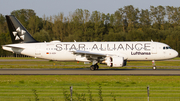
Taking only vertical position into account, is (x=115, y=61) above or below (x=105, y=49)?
below

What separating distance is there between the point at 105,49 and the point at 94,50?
1.60 m

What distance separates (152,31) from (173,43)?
13.0m

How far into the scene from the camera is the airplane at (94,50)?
3281cm

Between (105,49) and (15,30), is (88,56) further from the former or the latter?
(15,30)

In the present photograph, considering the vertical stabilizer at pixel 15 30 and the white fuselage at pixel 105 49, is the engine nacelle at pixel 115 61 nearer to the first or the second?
the white fuselage at pixel 105 49

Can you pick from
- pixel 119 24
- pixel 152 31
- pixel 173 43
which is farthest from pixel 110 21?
pixel 173 43

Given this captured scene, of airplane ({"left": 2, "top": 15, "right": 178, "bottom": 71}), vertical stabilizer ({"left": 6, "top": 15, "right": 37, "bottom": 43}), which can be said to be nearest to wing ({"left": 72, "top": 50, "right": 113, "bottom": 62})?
airplane ({"left": 2, "top": 15, "right": 178, "bottom": 71})

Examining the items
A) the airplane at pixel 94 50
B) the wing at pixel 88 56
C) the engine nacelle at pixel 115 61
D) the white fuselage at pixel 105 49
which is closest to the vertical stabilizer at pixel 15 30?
the airplane at pixel 94 50

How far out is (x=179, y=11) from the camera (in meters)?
116

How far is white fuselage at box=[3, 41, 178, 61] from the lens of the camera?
33.2 meters

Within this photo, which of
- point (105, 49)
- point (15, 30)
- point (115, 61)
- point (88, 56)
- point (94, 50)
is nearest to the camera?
point (115, 61)

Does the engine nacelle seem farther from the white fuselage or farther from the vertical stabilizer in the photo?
the vertical stabilizer

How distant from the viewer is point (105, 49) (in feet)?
111

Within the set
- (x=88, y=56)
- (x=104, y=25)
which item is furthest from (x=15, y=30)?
(x=104, y=25)
